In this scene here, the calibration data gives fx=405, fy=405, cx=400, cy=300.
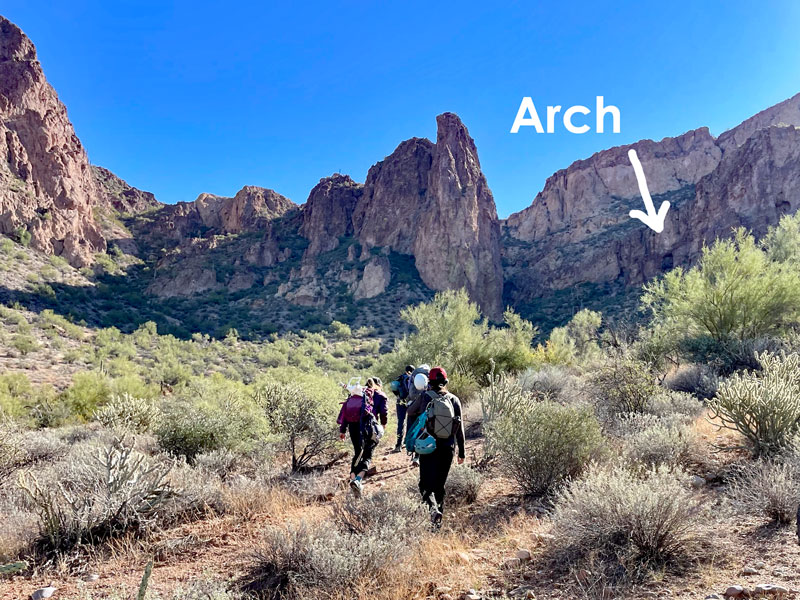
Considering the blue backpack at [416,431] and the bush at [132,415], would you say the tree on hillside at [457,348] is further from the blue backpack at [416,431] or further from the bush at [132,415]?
the blue backpack at [416,431]

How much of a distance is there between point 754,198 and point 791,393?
66.4 meters

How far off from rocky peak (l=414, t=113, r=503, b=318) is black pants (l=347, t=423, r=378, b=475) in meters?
55.4

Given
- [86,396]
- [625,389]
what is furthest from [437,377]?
[86,396]

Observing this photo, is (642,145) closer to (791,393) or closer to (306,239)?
(306,239)

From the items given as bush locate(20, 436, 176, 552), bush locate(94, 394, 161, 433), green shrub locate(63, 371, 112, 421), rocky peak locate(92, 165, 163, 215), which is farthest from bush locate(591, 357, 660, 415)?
rocky peak locate(92, 165, 163, 215)

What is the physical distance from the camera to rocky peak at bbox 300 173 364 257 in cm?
7156

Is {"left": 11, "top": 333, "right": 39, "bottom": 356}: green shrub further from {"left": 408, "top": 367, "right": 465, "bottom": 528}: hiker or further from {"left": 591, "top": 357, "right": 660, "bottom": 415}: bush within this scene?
{"left": 591, "top": 357, "right": 660, "bottom": 415}: bush

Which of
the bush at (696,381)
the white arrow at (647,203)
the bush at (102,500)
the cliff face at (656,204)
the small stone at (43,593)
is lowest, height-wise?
the bush at (696,381)

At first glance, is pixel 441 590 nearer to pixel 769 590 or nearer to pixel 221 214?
pixel 769 590

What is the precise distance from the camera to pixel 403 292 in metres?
57.1

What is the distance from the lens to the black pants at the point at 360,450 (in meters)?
5.64

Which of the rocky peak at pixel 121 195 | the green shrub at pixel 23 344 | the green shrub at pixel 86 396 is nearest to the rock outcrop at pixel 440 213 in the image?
the green shrub at pixel 23 344

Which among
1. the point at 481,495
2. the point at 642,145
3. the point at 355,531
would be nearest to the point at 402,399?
the point at 481,495

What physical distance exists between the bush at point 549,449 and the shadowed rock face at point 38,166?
58.2 meters
